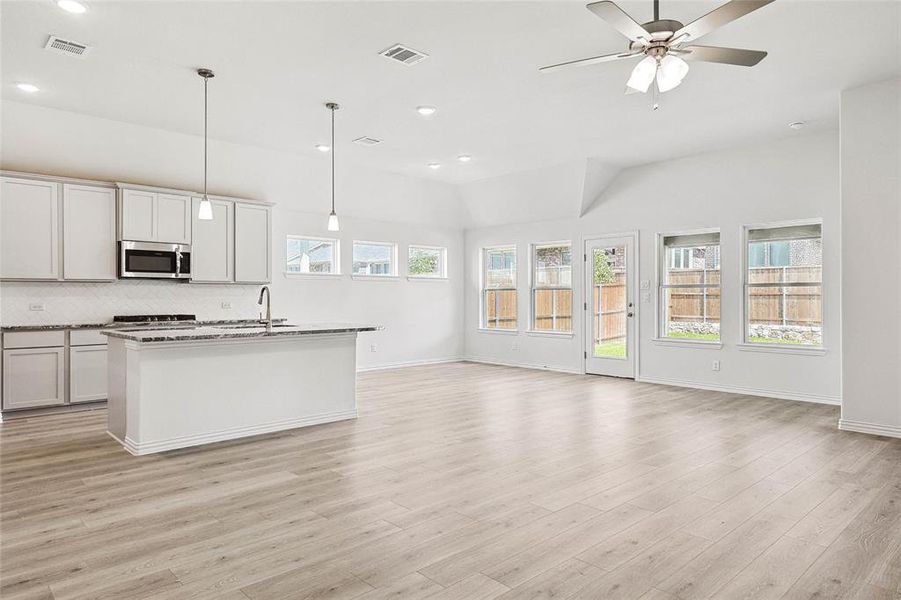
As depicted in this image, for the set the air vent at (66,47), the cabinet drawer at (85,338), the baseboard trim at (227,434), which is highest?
the air vent at (66,47)

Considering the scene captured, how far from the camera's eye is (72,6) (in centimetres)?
362

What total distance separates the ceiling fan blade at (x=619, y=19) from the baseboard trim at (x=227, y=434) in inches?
158

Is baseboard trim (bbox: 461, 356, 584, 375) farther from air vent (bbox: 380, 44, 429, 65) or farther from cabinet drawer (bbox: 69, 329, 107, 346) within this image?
cabinet drawer (bbox: 69, 329, 107, 346)

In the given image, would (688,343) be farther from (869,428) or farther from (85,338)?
(85,338)

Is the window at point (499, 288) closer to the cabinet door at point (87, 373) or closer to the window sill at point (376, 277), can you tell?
the window sill at point (376, 277)

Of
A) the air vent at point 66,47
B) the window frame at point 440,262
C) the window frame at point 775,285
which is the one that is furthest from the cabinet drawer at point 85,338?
the window frame at point 775,285

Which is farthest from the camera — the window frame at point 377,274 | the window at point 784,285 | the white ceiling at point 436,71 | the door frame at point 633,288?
the window frame at point 377,274

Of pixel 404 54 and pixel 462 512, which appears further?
pixel 404 54

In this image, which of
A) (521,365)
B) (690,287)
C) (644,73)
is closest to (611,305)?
(690,287)

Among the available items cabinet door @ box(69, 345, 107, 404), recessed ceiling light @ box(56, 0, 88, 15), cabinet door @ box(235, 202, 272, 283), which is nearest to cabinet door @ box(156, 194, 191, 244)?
cabinet door @ box(235, 202, 272, 283)

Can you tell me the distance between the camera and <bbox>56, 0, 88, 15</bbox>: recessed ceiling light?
357 centimetres

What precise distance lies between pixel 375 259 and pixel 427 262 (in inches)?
45.2

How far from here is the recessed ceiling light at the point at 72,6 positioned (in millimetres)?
3566

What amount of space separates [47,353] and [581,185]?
6.78m
